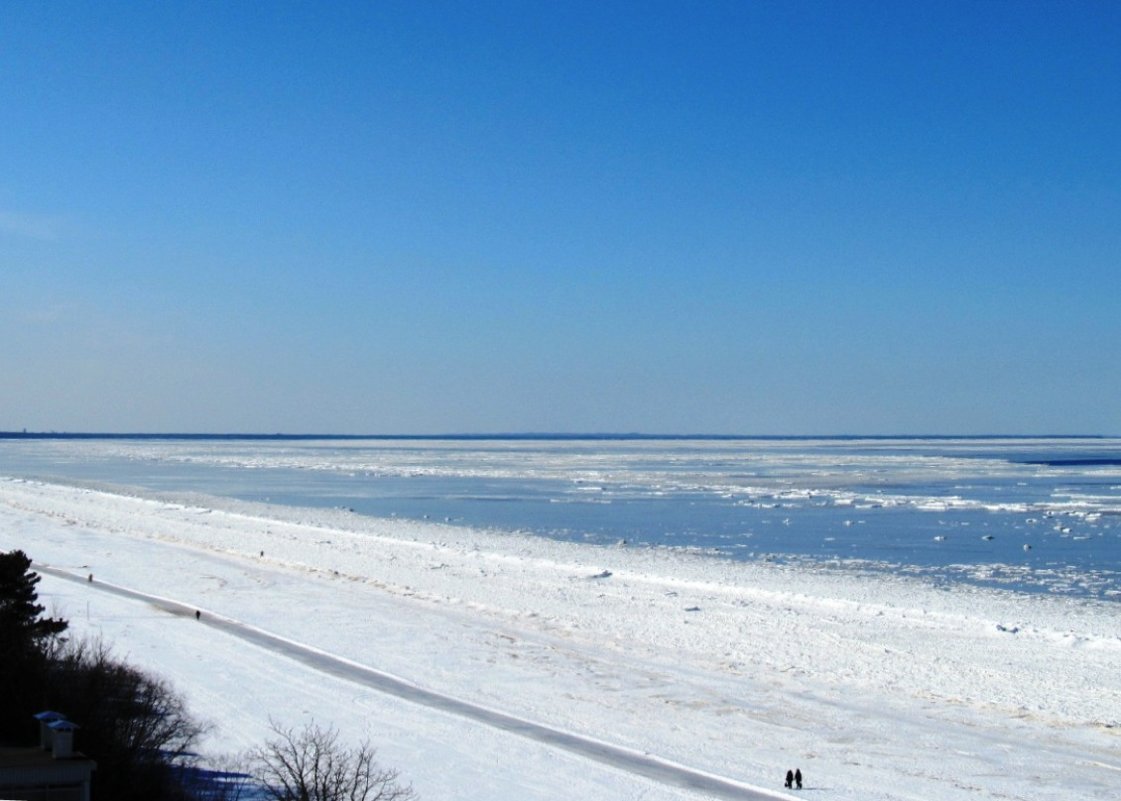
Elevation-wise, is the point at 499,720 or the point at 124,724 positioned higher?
the point at 124,724

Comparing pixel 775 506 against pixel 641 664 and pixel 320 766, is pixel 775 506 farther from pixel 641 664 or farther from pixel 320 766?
pixel 320 766

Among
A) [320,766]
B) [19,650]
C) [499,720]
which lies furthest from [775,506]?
[19,650]

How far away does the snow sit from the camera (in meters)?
12.2

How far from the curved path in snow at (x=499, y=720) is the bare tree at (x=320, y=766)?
1.92 meters

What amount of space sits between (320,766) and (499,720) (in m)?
3.24

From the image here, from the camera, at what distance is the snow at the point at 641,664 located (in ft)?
39.9

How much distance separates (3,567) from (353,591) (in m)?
12.4

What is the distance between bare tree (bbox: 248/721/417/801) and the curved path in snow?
192cm

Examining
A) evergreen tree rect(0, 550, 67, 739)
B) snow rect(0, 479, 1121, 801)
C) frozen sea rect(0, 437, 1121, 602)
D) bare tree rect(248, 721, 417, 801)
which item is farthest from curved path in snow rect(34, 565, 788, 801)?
frozen sea rect(0, 437, 1121, 602)

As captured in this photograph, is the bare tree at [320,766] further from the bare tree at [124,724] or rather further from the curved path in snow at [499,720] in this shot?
the curved path in snow at [499,720]

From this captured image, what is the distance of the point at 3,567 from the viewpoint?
38.2 ft

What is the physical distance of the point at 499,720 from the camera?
13781 millimetres

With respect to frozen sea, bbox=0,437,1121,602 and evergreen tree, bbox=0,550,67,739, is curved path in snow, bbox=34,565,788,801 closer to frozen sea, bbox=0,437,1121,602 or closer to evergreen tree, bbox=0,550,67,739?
evergreen tree, bbox=0,550,67,739

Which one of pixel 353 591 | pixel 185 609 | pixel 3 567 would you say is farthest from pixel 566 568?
pixel 3 567
